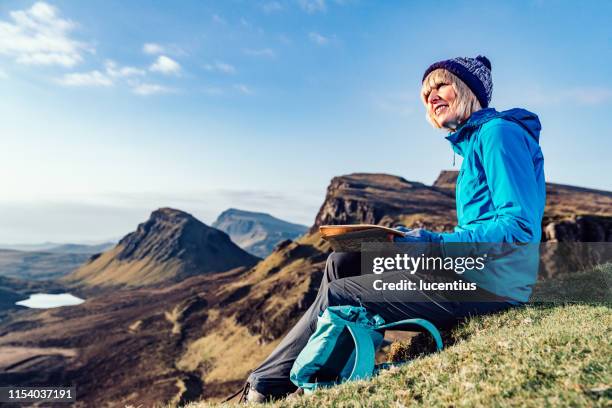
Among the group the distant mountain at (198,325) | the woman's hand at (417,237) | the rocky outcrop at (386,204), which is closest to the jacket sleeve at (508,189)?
the woman's hand at (417,237)

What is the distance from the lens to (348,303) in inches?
220

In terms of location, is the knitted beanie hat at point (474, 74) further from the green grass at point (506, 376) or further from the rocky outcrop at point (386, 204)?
the rocky outcrop at point (386, 204)

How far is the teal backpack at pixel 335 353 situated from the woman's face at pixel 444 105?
3.03m

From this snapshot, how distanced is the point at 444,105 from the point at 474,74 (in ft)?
1.93

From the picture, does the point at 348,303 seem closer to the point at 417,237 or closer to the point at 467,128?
the point at 417,237

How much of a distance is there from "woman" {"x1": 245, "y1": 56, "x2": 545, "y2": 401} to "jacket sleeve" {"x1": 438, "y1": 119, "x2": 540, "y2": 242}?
0.4 inches

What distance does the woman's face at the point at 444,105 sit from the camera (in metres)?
6.02

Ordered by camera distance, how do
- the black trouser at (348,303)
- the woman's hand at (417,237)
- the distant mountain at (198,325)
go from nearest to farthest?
the woman's hand at (417,237)
the black trouser at (348,303)
the distant mountain at (198,325)

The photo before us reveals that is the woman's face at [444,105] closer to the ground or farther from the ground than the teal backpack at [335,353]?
farther from the ground

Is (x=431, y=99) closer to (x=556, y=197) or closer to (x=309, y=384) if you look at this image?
(x=309, y=384)

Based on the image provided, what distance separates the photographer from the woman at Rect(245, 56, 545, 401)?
4.75 m

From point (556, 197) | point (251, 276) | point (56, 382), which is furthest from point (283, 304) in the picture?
point (556, 197)

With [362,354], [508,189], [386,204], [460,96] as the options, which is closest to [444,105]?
[460,96]

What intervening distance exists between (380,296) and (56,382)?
11676 centimetres
